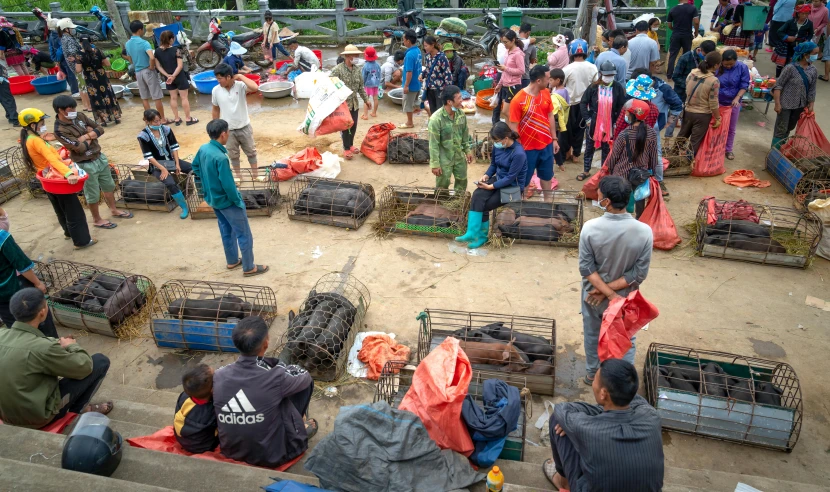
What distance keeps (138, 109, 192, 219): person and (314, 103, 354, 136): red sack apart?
2170mm

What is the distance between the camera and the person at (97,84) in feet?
36.6

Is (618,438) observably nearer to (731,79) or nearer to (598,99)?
(598,99)

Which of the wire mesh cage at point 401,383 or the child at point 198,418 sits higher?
the child at point 198,418

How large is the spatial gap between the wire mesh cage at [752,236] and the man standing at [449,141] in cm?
317

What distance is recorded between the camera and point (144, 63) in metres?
11.2

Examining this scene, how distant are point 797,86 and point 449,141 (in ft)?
17.7

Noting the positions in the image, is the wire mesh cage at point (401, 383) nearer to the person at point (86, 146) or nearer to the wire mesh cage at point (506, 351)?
the wire mesh cage at point (506, 351)

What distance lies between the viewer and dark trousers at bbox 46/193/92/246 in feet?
24.0

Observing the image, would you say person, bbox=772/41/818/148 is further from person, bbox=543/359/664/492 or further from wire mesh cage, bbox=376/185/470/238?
person, bbox=543/359/664/492

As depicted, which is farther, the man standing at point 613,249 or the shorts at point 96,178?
the shorts at point 96,178

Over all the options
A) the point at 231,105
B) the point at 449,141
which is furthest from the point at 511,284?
the point at 231,105

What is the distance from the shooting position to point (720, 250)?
22.5 ft

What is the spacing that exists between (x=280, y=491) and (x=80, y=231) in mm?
5969

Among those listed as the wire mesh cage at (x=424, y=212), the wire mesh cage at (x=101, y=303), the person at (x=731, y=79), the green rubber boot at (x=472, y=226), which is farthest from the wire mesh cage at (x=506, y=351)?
the person at (x=731, y=79)
